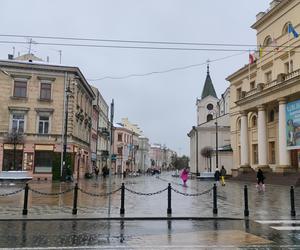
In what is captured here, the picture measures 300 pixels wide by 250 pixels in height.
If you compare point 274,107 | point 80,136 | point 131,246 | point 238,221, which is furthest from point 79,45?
point 80,136

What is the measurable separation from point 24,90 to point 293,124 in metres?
28.6

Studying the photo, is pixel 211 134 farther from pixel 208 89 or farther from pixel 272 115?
pixel 272 115

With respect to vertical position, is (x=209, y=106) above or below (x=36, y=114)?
above

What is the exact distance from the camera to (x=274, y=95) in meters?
39.5

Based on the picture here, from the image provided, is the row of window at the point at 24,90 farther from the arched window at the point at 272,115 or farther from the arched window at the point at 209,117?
the arched window at the point at 209,117

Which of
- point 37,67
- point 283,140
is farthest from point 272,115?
point 37,67

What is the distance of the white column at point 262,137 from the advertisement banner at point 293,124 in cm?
567

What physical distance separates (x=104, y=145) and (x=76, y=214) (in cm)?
7100

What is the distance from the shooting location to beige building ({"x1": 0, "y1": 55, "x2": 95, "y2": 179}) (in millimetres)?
42875

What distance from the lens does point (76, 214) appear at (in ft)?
45.9

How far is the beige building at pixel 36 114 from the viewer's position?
4288 centimetres

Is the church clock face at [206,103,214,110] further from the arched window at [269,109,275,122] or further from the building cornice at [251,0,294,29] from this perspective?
the arched window at [269,109,275,122]

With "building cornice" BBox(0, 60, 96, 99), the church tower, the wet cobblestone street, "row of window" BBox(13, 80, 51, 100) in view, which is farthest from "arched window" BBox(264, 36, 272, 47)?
the church tower

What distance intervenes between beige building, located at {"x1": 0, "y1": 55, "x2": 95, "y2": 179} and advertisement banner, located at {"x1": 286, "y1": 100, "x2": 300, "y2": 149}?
22711mm
